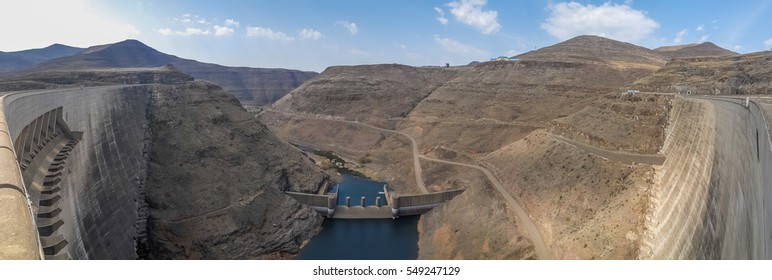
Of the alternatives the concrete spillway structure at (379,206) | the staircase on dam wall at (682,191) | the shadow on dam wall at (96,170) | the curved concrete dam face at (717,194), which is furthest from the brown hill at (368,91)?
the curved concrete dam face at (717,194)

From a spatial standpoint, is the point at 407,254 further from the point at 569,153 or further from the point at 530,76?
the point at 530,76

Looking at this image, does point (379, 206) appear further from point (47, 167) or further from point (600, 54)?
point (600, 54)

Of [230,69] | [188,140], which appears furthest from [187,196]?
[230,69]

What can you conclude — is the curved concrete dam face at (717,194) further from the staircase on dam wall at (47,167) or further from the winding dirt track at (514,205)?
the staircase on dam wall at (47,167)

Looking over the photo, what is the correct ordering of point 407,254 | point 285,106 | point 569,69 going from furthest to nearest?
point 285,106, point 569,69, point 407,254

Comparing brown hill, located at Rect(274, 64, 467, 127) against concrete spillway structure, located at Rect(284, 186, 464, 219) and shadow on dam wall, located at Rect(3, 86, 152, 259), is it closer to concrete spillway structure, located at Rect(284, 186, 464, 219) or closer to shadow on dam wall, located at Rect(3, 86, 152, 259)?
concrete spillway structure, located at Rect(284, 186, 464, 219)

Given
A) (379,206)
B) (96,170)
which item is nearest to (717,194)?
(379,206)
